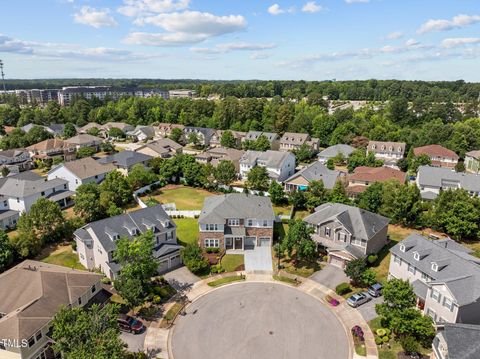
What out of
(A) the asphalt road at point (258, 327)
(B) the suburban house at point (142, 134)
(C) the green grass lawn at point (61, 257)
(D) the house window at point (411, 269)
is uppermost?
(B) the suburban house at point (142, 134)

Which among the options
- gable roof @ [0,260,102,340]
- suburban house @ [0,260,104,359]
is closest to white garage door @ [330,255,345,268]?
suburban house @ [0,260,104,359]

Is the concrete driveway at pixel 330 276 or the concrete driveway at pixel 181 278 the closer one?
the concrete driveway at pixel 181 278

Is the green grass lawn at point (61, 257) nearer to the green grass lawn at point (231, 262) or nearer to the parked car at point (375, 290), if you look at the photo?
the green grass lawn at point (231, 262)

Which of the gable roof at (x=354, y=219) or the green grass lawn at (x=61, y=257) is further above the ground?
the gable roof at (x=354, y=219)

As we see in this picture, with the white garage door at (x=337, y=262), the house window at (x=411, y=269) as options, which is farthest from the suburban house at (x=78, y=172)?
the house window at (x=411, y=269)

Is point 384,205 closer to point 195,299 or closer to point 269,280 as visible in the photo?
point 269,280

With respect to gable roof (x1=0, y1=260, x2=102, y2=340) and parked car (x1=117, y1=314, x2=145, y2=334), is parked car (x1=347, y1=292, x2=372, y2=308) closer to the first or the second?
parked car (x1=117, y1=314, x2=145, y2=334)
